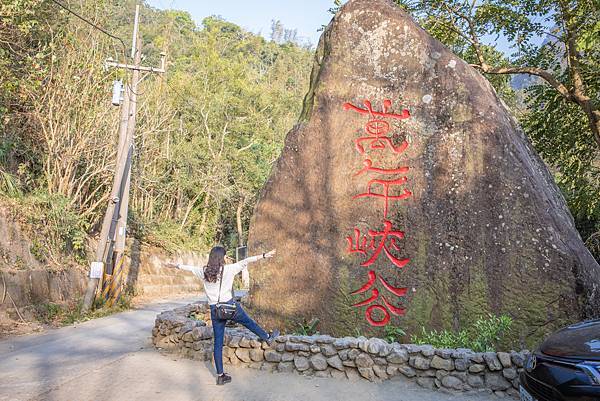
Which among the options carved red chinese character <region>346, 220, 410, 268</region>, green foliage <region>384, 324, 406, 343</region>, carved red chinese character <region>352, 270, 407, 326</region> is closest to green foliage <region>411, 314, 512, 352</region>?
green foliage <region>384, 324, 406, 343</region>

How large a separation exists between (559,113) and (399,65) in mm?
6442

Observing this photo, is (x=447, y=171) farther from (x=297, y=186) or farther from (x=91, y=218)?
(x=91, y=218)

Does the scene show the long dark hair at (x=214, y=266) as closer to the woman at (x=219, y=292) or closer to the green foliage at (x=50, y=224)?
the woman at (x=219, y=292)

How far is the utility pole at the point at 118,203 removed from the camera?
10545 millimetres

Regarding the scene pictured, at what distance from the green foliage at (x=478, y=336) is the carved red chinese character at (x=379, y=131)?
2428mm

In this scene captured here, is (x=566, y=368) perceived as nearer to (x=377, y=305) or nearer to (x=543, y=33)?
(x=377, y=305)

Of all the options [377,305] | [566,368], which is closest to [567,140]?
[377,305]

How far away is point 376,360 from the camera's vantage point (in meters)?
5.29

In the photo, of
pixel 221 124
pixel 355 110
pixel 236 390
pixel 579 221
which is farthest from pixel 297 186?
pixel 221 124

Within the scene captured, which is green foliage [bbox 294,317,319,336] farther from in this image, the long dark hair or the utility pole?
the utility pole

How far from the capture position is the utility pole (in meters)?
10.5

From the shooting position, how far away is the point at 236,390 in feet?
16.3

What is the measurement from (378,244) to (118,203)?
25.1ft

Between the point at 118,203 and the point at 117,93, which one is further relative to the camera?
the point at 118,203
